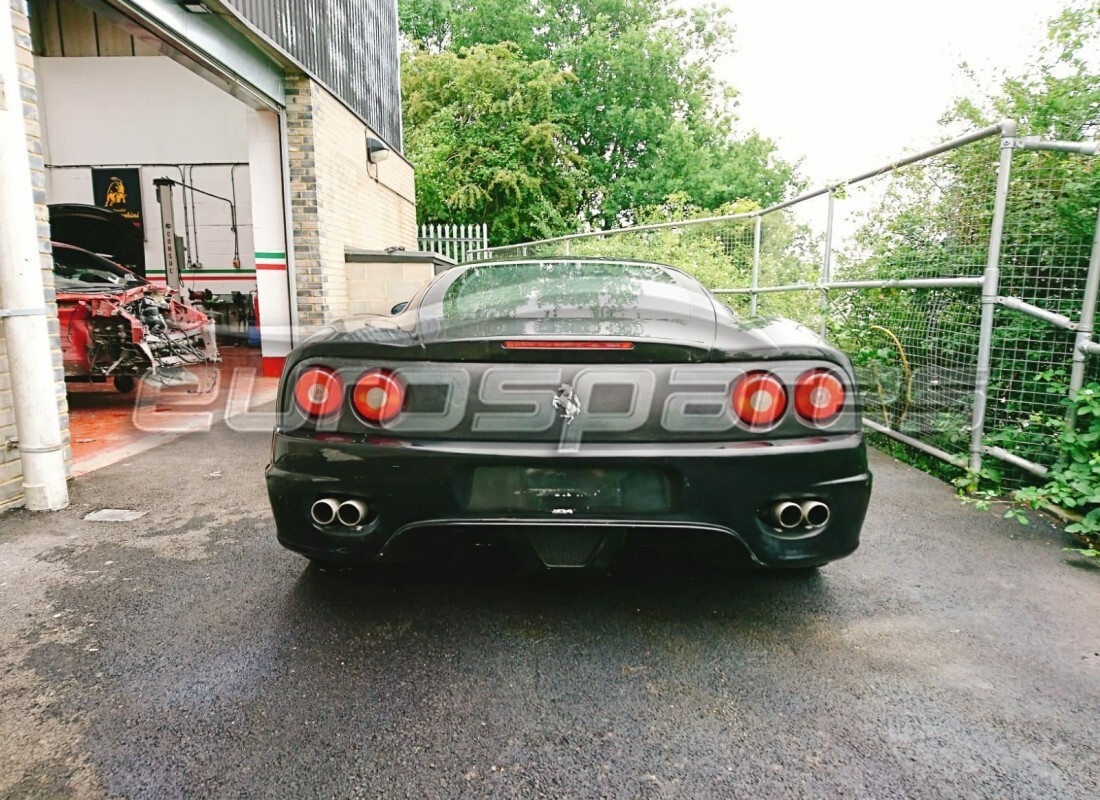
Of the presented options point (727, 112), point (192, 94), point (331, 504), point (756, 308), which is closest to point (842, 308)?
point (756, 308)

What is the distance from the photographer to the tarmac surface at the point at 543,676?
1581 millimetres

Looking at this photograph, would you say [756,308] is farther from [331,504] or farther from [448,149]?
[448,149]

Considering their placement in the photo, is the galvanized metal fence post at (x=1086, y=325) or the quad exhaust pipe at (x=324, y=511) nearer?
the quad exhaust pipe at (x=324, y=511)

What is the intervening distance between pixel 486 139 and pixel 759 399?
21.8 meters

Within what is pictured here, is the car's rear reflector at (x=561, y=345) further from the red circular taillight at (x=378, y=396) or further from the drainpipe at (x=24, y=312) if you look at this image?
the drainpipe at (x=24, y=312)

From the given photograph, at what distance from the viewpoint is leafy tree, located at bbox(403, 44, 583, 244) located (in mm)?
21641

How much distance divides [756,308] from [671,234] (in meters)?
2.82

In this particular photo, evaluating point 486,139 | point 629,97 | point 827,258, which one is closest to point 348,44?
point 827,258

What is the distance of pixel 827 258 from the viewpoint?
5.43m

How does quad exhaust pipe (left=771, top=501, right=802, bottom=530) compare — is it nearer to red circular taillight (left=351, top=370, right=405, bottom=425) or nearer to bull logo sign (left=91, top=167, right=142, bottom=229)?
red circular taillight (left=351, top=370, right=405, bottom=425)

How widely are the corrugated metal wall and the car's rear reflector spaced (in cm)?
532

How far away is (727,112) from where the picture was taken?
27.5 metres

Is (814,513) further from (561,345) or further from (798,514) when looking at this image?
(561,345)

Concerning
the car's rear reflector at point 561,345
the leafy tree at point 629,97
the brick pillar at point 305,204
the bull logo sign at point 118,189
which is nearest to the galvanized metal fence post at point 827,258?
the car's rear reflector at point 561,345
